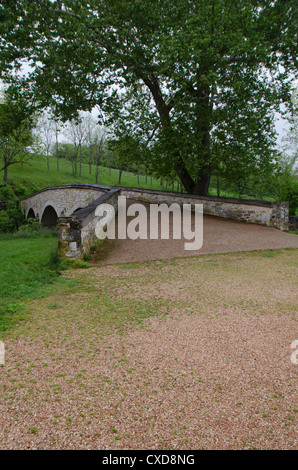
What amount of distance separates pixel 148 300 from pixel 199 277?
5.90 feet

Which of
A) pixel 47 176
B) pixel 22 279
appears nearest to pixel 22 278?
pixel 22 279

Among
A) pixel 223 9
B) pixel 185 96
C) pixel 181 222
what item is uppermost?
pixel 223 9

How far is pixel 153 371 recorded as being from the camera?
3086 millimetres

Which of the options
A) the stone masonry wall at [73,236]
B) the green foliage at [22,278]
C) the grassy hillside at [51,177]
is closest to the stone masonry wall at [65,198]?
the stone masonry wall at [73,236]

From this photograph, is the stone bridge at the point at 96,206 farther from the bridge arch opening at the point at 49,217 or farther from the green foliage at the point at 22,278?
the green foliage at the point at 22,278

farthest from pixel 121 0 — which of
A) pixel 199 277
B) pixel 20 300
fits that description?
pixel 20 300

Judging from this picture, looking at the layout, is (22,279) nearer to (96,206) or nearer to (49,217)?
(96,206)

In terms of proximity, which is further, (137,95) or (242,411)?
(137,95)

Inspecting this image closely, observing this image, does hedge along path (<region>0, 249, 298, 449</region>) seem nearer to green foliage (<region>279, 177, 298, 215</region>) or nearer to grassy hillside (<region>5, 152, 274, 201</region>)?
green foliage (<region>279, 177, 298, 215</region>)

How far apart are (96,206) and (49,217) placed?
15.7 metres

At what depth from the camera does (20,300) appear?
192 inches

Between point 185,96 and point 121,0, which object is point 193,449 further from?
point 121,0

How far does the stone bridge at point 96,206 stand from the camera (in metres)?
7.64
